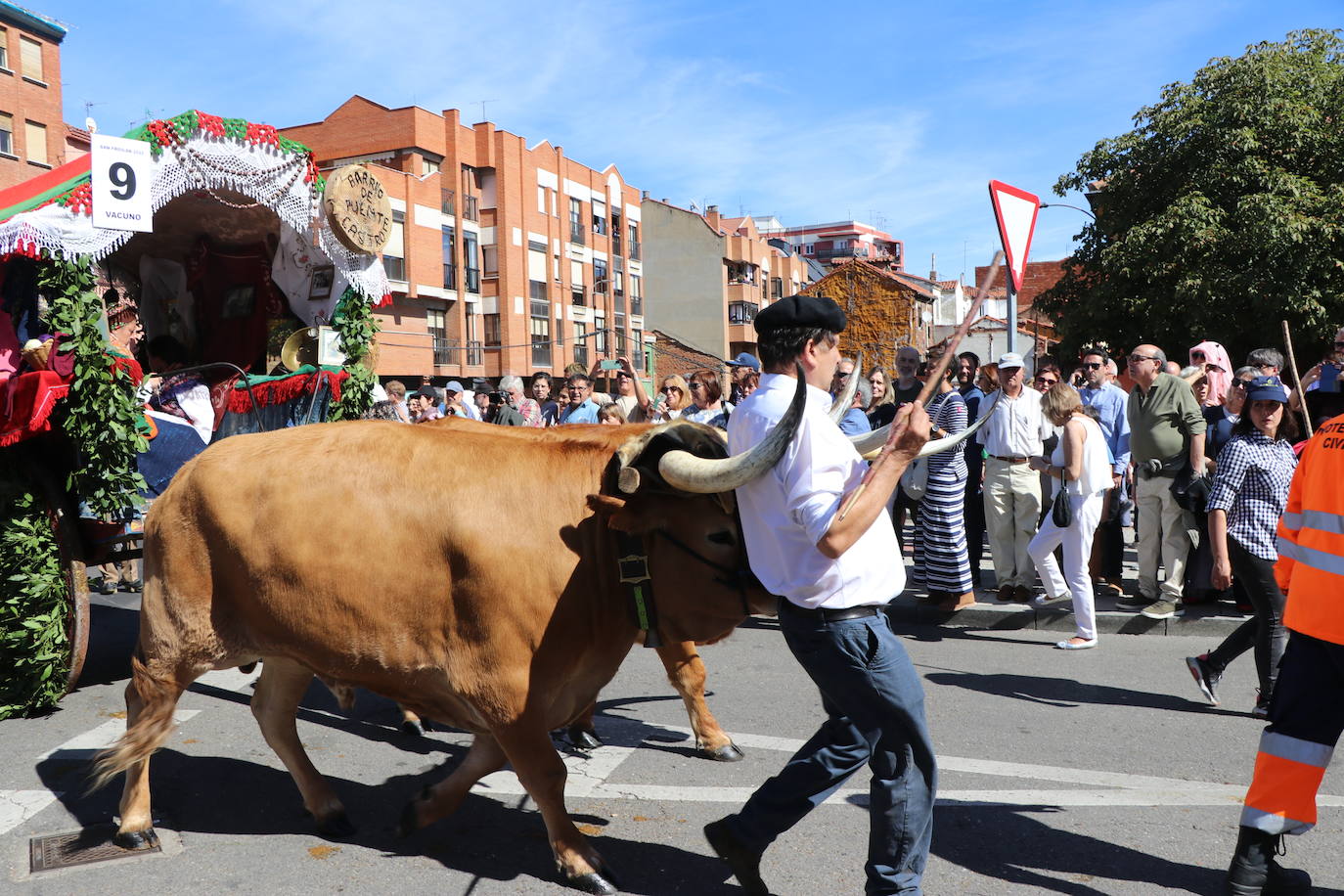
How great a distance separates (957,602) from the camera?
819 cm

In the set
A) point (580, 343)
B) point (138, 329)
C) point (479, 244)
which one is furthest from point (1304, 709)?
point (580, 343)

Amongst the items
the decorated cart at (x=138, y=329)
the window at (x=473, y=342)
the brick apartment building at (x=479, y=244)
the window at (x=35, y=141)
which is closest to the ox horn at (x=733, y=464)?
the decorated cart at (x=138, y=329)

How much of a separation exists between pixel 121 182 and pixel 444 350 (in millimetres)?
37449

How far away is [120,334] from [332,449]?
3.27m

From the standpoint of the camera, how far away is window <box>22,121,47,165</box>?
125 feet

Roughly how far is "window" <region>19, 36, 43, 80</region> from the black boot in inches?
1792

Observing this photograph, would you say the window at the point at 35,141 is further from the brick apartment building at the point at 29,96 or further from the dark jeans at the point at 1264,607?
the dark jeans at the point at 1264,607

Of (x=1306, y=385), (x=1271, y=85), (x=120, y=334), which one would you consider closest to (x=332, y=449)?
(x=120, y=334)

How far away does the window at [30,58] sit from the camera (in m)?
38.2

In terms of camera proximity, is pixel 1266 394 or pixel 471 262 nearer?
pixel 1266 394

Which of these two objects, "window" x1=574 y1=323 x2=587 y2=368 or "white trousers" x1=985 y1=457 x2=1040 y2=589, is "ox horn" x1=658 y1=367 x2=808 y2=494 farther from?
"window" x1=574 y1=323 x2=587 y2=368

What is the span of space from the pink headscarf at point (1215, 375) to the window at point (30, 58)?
139ft

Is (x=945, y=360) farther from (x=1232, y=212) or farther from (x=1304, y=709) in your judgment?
(x=1232, y=212)

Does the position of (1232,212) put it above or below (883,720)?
above
